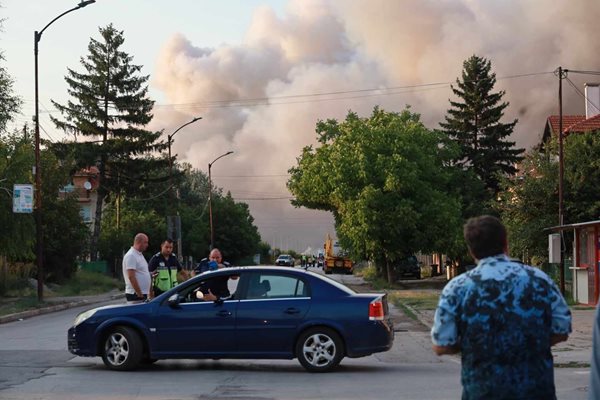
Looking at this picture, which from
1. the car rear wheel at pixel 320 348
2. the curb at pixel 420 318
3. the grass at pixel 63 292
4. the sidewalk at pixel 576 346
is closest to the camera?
the car rear wheel at pixel 320 348

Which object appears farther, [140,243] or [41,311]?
[41,311]

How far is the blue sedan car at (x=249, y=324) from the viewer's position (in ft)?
39.1

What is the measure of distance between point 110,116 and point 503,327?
5950cm

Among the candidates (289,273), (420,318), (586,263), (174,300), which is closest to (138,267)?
(174,300)

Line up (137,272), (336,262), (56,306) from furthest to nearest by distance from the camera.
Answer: (336,262), (56,306), (137,272)

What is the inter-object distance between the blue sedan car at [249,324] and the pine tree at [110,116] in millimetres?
48941

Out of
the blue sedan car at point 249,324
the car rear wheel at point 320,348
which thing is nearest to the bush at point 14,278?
the blue sedan car at point 249,324

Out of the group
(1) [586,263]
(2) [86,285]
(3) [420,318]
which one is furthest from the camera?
(2) [86,285]

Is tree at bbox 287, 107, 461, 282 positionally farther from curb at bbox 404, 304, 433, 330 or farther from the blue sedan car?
the blue sedan car

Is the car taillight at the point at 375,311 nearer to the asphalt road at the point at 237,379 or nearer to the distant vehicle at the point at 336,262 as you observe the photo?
the asphalt road at the point at 237,379

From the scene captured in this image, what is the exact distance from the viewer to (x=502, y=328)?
4262 mm

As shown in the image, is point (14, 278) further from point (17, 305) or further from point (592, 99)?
point (592, 99)

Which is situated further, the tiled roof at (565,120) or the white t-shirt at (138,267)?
the tiled roof at (565,120)

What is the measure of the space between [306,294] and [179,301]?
181cm
